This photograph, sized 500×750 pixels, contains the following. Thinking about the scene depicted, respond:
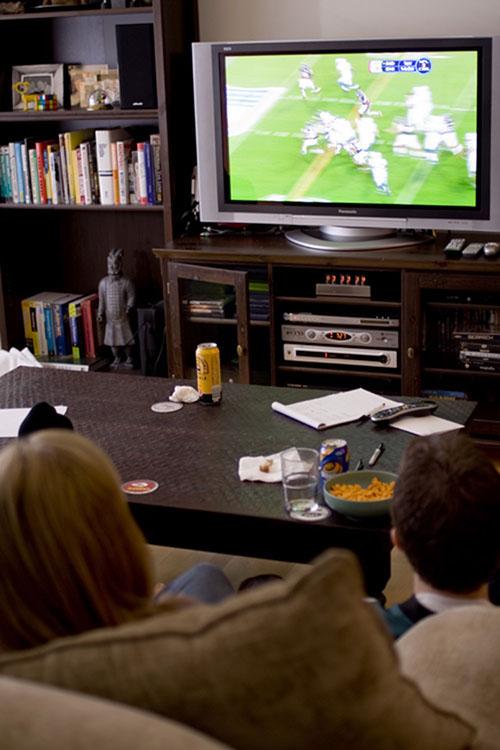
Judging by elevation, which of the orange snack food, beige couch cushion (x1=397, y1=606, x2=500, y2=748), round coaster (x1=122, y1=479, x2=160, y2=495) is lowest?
round coaster (x1=122, y1=479, x2=160, y2=495)

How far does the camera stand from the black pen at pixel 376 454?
271 cm

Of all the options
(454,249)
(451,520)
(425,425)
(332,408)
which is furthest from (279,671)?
(454,249)

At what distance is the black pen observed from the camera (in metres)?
2.71

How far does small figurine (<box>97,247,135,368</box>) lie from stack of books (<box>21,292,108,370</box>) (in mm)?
175

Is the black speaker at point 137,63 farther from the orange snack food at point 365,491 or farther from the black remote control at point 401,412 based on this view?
the orange snack food at point 365,491

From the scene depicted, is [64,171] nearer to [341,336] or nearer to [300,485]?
[341,336]

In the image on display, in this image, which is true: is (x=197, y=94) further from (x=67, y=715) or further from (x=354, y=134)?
(x=67, y=715)

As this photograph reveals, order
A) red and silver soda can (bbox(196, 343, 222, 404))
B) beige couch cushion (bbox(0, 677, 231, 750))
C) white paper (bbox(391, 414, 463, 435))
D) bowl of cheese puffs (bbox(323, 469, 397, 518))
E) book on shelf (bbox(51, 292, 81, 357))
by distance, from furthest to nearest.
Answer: book on shelf (bbox(51, 292, 81, 357)), red and silver soda can (bbox(196, 343, 222, 404)), white paper (bbox(391, 414, 463, 435)), bowl of cheese puffs (bbox(323, 469, 397, 518)), beige couch cushion (bbox(0, 677, 231, 750))

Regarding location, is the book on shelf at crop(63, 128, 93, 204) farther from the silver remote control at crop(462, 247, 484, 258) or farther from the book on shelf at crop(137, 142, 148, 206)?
the silver remote control at crop(462, 247, 484, 258)

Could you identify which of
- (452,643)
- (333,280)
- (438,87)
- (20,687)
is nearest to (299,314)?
(333,280)

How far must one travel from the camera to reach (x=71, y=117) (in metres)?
4.76

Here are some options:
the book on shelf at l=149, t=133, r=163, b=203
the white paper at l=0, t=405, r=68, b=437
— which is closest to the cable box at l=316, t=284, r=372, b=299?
the book on shelf at l=149, t=133, r=163, b=203

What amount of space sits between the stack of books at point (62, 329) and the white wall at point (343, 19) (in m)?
1.30

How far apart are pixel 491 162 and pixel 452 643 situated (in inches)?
120
